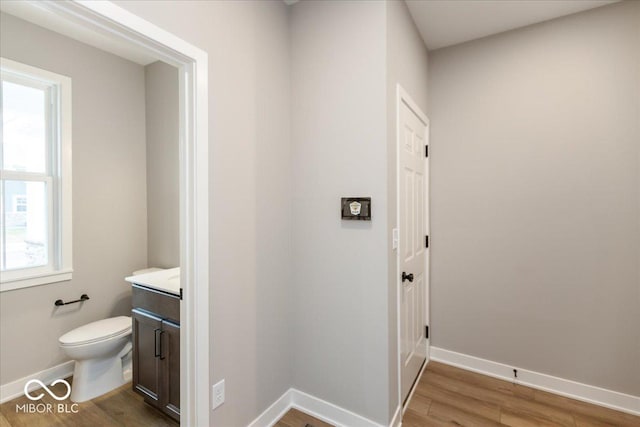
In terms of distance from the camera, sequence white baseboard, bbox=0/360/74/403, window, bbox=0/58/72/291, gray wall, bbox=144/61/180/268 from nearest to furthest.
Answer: white baseboard, bbox=0/360/74/403 < window, bbox=0/58/72/291 < gray wall, bbox=144/61/180/268

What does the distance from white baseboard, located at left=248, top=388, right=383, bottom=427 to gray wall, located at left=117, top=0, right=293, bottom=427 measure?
0.21 feet

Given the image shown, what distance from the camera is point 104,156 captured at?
104 inches

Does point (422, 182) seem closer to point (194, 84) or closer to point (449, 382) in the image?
point (449, 382)

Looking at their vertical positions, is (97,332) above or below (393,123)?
below

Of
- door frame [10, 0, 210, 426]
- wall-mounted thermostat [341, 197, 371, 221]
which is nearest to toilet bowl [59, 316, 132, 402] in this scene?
door frame [10, 0, 210, 426]

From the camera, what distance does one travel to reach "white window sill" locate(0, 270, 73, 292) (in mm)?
2097

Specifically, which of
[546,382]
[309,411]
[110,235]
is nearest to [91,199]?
[110,235]

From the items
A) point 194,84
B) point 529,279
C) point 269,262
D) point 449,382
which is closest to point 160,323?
point 269,262

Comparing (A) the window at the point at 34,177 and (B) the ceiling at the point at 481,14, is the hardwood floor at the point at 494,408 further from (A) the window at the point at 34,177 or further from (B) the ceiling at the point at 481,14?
(A) the window at the point at 34,177

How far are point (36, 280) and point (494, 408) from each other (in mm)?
3386

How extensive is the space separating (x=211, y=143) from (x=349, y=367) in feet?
4.94

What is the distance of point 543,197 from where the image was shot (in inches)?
86.4

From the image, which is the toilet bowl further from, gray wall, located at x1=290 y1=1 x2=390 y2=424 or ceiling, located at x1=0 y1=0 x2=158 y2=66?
ceiling, located at x1=0 y1=0 x2=158 y2=66

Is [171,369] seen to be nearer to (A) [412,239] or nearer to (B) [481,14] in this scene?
(A) [412,239]
